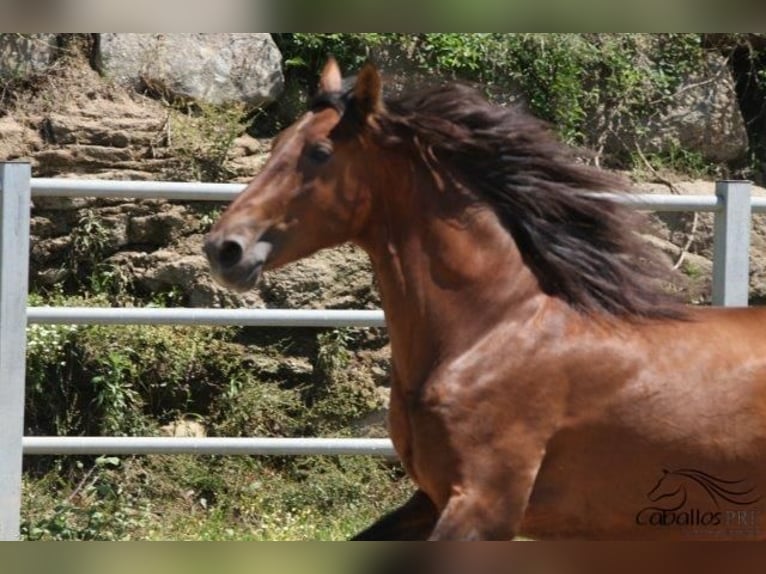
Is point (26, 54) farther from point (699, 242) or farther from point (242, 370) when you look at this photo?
point (699, 242)

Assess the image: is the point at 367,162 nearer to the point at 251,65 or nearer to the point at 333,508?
the point at 333,508

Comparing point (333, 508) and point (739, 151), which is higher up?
point (739, 151)

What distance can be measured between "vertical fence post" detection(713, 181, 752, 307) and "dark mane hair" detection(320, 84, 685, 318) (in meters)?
1.15

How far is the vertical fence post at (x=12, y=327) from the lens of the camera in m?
5.46

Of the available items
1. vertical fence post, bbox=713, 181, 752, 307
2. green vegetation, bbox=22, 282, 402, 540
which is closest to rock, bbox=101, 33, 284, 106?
green vegetation, bbox=22, 282, 402, 540

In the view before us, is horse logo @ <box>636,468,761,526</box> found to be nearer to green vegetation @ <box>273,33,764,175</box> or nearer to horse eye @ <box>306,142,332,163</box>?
horse eye @ <box>306,142,332,163</box>

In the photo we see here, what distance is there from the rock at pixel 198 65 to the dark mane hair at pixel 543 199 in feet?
11.6

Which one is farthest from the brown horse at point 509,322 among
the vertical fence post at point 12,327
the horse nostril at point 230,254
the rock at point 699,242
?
the rock at point 699,242

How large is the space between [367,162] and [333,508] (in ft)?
Result: 8.68

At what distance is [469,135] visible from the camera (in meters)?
4.47

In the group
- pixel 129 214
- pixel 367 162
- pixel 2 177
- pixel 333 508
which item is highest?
pixel 367 162

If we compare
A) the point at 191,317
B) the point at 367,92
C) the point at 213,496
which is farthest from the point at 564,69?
the point at 367,92

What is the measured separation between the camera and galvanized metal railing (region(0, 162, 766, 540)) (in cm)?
547
